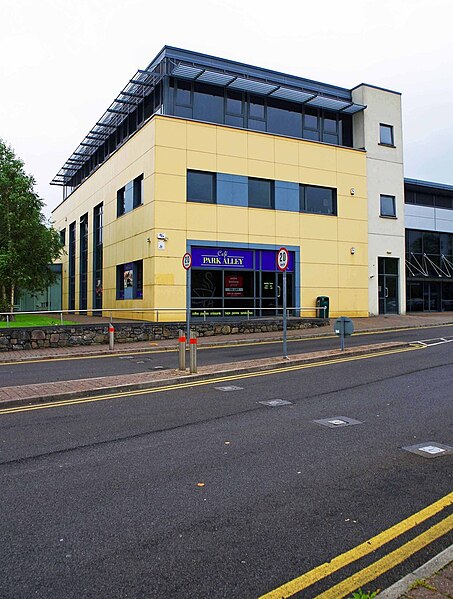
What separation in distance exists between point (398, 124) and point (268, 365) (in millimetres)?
23648

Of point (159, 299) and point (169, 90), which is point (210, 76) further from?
point (159, 299)

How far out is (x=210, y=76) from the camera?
2500 centimetres

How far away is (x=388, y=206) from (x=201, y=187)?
12509mm

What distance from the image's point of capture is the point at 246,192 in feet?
84.9

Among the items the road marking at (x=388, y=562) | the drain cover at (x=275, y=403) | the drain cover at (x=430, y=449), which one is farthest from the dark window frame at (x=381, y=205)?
the road marking at (x=388, y=562)

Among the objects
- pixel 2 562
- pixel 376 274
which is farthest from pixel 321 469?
pixel 376 274

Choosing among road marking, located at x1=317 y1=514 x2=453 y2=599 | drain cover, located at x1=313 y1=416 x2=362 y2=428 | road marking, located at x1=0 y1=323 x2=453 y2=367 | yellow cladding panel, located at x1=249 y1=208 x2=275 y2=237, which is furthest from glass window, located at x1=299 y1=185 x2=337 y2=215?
road marking, located at x1=317 y1=514 x2=453 y2=599

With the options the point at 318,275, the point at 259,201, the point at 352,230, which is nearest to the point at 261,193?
the point at 259,201

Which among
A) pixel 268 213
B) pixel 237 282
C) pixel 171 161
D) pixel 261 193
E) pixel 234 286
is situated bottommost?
pixel 234 286

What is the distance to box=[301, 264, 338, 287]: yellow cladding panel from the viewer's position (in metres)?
27.4

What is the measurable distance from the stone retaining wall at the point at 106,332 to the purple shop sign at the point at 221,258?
3702 mm

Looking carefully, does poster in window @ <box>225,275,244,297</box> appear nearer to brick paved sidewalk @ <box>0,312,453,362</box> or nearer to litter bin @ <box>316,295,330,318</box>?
brick paved sidewalk @ <box>0,312,453,362</box>

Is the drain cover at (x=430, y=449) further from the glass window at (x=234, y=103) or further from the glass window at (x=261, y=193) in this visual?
the glass window at (x=234, y=103)

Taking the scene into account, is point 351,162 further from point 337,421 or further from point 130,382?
point 337,421
